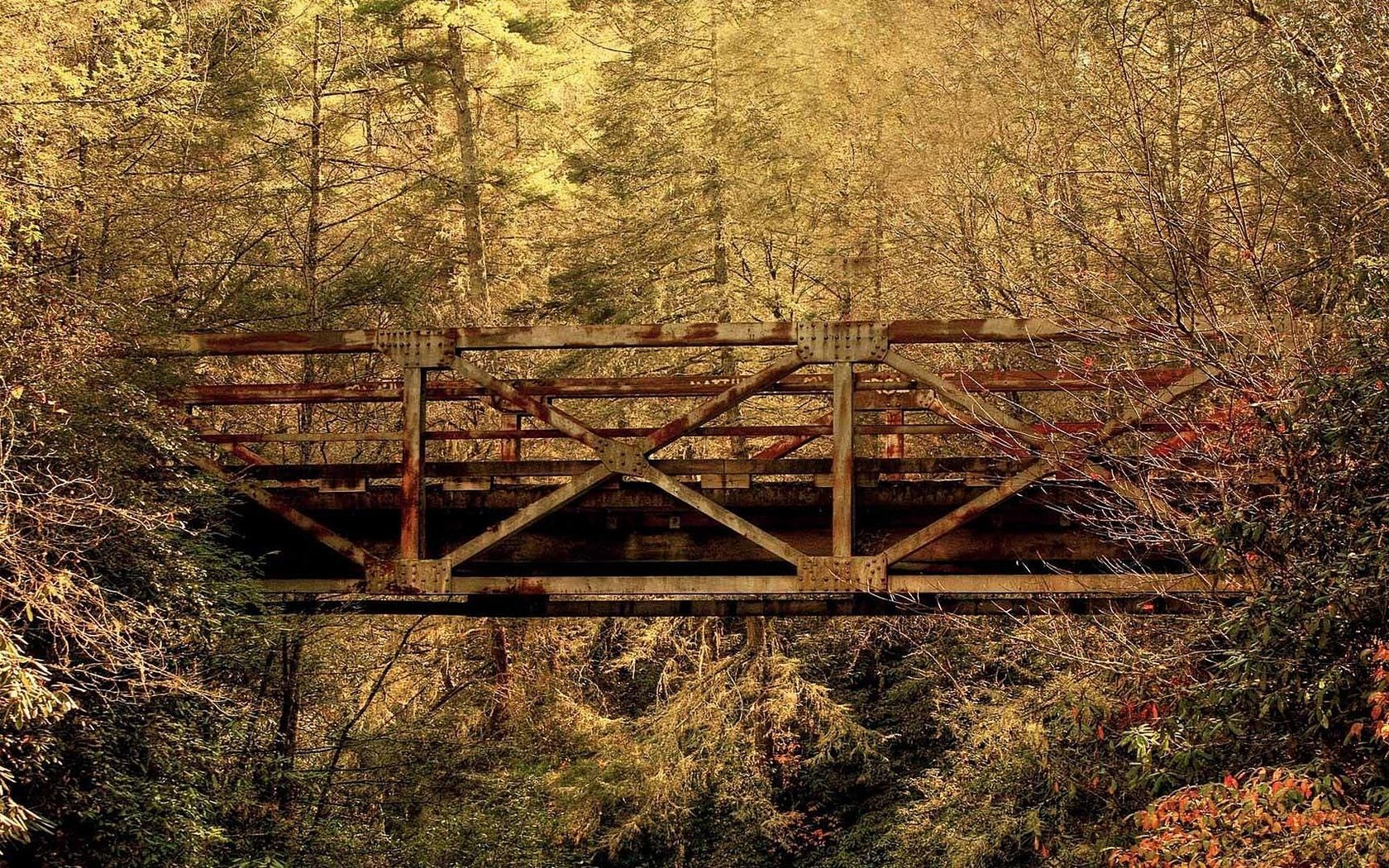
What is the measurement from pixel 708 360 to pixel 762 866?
245 inches

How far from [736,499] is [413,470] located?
189 centimetres

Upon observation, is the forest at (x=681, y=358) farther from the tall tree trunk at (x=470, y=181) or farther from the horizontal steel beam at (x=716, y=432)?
the horizontal steel beam at (x=716, y=432)

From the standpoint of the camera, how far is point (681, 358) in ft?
57.7

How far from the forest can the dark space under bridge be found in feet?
1.24

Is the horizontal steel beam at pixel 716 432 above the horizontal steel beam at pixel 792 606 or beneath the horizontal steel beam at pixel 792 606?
above

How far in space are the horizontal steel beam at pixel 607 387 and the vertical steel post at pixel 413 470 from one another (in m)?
0.31

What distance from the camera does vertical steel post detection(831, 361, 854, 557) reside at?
26.0 ft

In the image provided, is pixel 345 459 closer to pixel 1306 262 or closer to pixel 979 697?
pixel 979 697

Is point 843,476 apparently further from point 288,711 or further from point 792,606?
point 288,711

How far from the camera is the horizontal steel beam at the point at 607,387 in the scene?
26.7ft

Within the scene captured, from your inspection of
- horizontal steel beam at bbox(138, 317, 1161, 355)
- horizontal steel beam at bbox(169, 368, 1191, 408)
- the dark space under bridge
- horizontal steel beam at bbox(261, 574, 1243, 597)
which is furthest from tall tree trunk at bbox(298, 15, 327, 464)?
horizontal steel beam at bbox(261, 574, 1243, 597)

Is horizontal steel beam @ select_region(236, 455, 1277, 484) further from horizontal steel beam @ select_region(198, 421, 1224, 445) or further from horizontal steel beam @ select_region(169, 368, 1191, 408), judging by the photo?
horizontal steel beam @ select_region(169, 368, 1191, 408)

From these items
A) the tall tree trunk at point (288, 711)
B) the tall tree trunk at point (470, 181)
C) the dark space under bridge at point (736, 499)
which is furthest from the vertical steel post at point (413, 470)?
the tall tree trunk at point (470, 181)

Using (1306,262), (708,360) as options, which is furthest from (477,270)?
(1306,262)
